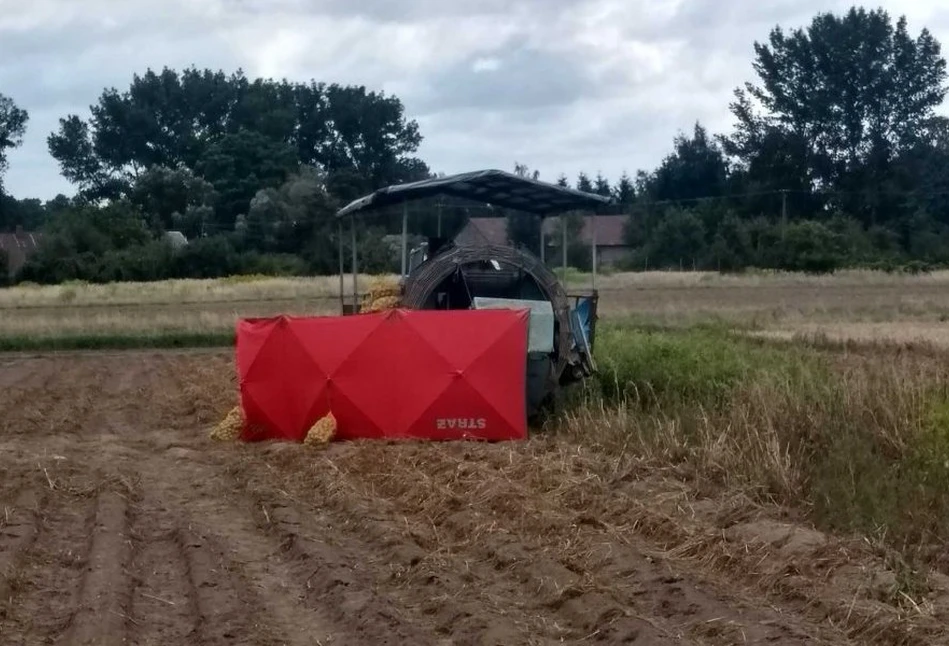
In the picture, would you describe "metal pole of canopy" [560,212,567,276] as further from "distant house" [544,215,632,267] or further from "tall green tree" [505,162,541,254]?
"distant house" [544,215,632,267]

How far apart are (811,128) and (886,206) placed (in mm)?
5688

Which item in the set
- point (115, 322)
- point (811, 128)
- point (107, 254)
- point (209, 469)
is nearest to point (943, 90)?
point (811, 128)

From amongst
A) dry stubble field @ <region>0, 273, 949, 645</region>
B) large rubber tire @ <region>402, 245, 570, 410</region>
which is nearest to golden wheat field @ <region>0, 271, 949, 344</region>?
large rubber tire @ <region>402, 245, 570, 410</region>

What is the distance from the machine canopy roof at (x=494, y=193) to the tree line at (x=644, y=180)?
126 ft

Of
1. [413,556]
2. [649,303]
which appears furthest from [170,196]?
[413,556]

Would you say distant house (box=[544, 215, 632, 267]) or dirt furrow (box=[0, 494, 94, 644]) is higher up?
distant house (box=[544, 215, 632, 267])

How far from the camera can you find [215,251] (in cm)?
5900

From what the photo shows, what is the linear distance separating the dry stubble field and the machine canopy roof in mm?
3149

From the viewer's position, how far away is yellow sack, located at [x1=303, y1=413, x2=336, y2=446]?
13922mm

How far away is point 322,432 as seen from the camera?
1398 centimetres

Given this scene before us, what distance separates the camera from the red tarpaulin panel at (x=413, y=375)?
13.9 meters

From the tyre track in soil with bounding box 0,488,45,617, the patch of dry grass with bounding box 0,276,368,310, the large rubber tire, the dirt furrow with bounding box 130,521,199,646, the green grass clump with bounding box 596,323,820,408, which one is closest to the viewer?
the dirt furrow with bounding box 130,521,199,646

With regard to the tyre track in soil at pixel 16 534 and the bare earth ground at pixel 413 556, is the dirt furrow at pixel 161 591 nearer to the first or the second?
the bare earth ground at pixel 413 556

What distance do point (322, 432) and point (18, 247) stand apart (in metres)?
60.4
